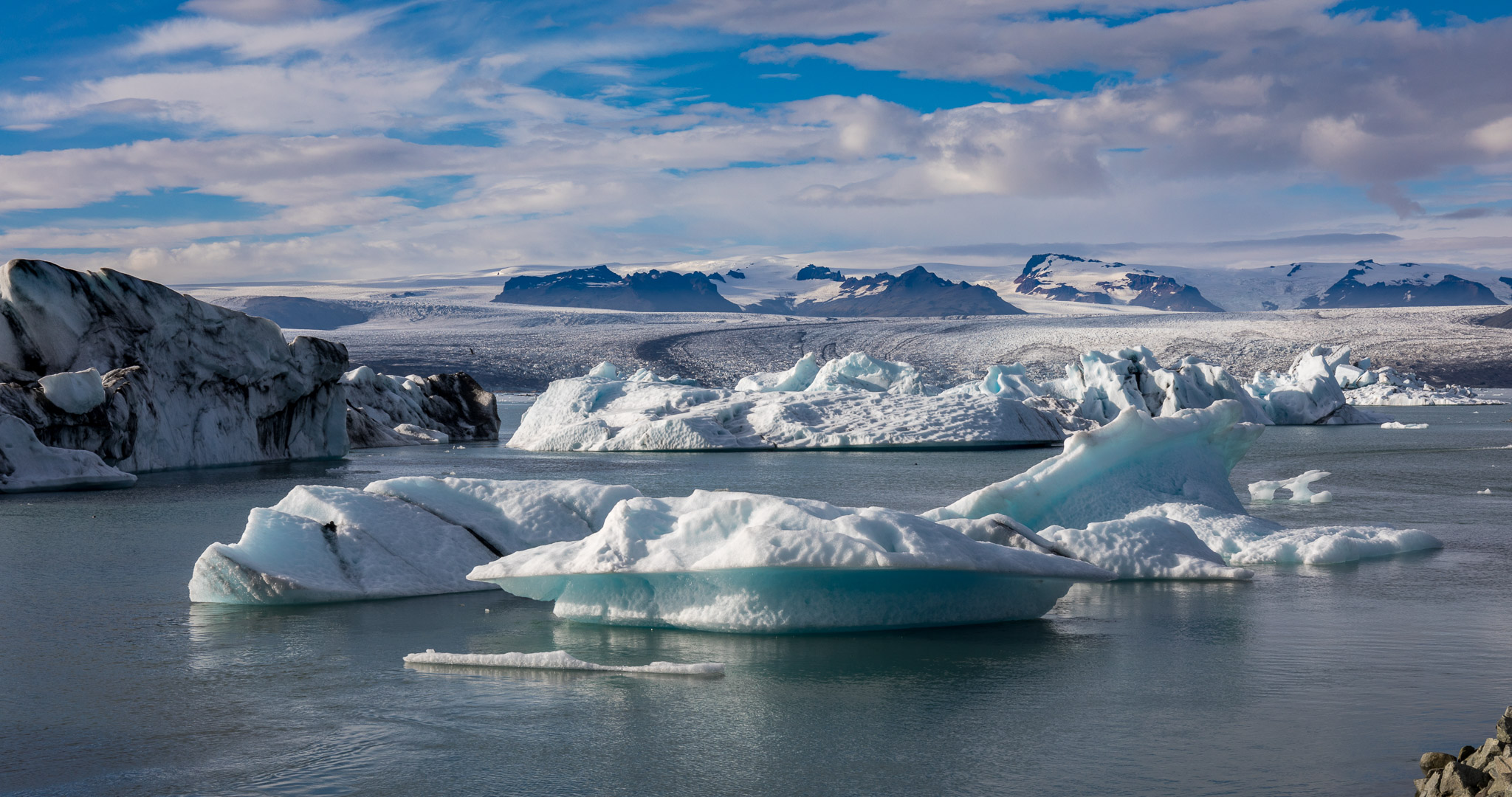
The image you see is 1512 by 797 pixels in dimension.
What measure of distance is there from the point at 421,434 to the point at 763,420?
672cm

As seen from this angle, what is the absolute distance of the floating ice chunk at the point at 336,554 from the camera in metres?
5.79

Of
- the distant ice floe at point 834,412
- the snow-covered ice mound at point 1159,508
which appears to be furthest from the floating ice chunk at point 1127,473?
the distant ice floe at point 834,412

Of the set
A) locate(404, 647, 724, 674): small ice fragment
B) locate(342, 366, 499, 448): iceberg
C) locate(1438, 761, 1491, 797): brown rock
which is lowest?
locate(404, 647, 724, 674): small ice fragment

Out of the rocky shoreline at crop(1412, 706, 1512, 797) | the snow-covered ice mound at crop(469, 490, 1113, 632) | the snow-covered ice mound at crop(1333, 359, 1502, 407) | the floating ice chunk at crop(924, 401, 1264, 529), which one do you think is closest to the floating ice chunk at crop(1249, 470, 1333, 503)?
the floating ice chunk at crop(924, 401, 1264, 529)

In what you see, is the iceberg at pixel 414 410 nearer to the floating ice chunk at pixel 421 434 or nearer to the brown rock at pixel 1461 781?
the floating ice chunk at pixel 421 434

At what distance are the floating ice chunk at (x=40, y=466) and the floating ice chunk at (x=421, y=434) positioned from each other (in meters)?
9.43

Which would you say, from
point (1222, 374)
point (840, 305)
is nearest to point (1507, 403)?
point (1222, 374)

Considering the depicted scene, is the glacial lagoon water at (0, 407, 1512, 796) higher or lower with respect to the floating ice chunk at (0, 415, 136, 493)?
lower

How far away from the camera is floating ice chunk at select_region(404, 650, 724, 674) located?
4270 millimetres

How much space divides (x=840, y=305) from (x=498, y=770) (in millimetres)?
124208

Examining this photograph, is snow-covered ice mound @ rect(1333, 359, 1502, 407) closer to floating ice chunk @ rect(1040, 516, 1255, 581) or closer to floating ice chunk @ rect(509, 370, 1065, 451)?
Answer: floating ice chunk @ rect(509, 370, 1065, 451)

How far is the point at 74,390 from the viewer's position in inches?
506

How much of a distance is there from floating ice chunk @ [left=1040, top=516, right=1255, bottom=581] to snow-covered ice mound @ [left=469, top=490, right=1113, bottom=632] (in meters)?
1.31

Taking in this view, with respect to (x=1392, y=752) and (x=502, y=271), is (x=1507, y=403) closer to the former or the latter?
(x=1392, y=752)
